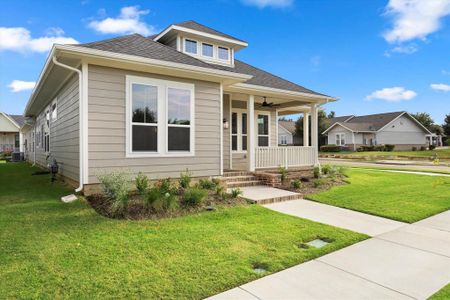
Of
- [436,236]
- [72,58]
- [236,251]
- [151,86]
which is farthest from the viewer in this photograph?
[151,86]

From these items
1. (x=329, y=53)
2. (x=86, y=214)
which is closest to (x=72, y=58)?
(x=86, y=214)

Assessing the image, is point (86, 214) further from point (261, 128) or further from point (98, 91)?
point (261, 128)

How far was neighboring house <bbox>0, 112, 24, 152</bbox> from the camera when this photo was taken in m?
32.6

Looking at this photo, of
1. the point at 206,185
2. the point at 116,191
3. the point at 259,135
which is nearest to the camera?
the point at 116,191

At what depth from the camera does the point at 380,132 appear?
40.7m

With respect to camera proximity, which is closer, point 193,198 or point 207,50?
point 193,198

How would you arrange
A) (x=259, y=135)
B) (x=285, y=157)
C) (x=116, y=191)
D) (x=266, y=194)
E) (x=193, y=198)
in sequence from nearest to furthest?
(x=116, y=191) < (x=193, y=198) < (x=266, y=194) < (x=285, y=157) < (x=259, y=135)

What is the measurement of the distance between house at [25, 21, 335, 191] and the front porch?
2.8 inches

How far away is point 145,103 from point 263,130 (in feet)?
22.3

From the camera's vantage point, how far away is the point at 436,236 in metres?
4.93

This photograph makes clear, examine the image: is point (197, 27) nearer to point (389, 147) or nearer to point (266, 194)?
point (266, 194)

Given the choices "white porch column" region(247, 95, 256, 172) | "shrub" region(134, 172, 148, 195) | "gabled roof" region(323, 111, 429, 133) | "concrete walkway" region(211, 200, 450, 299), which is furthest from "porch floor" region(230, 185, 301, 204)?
"gabled roof" region(323, 111, 429, 133)

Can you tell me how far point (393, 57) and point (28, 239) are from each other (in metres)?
27.8

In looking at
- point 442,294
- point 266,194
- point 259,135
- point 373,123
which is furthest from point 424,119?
point 442,294
